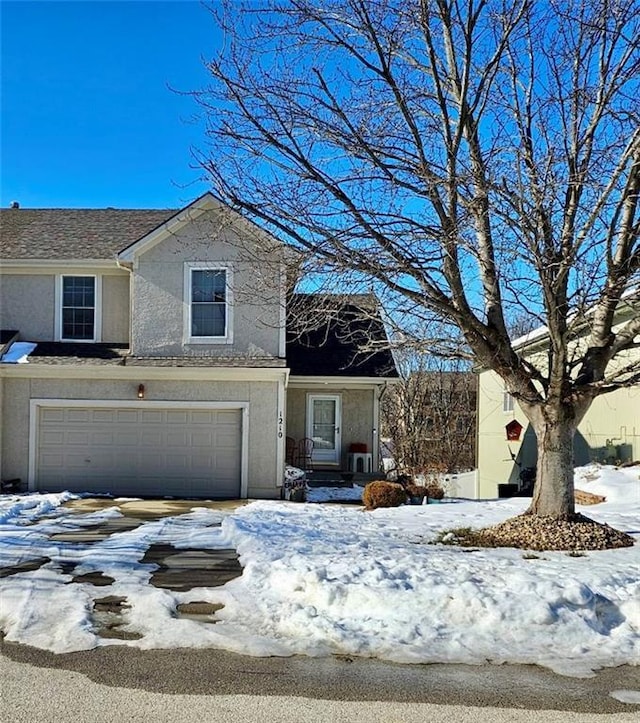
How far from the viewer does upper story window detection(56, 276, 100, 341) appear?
17.8m

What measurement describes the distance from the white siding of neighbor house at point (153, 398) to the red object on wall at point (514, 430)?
903cm

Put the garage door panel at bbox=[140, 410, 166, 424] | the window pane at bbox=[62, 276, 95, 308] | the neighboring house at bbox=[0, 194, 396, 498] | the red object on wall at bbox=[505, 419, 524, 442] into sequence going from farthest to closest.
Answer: the red object on wall at bbox=[505, 419, 524, 442] < the window pane at bbox=[62, 276, 95, 308] < the garage door panel at bbox=[140, 410, 166, 424] < the neighboring house at bbox=[0, 194, 396, 498]

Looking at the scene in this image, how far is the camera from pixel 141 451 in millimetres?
16609

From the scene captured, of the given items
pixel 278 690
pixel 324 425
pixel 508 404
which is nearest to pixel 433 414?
pixel 508 404

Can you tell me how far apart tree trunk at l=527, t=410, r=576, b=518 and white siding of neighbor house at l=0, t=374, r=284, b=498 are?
25.4ft

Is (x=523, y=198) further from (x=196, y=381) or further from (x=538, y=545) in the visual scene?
(x=196, y=381)

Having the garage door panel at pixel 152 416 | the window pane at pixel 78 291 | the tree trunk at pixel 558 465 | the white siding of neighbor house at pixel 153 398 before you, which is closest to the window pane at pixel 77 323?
the window pane at pixel 78 291

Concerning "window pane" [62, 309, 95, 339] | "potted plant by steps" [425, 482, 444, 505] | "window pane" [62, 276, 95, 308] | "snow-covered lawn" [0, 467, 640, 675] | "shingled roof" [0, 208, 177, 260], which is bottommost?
"potted plant by steps" [425, 482, 444, 505]

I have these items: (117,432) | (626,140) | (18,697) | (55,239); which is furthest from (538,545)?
(55,239)

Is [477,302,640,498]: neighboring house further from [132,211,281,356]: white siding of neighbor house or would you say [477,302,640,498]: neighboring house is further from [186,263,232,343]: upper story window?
[186,263,232,343]: upper story window

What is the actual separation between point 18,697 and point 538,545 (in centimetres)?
642

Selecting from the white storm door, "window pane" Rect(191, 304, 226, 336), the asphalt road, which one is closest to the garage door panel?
"window pane" Rect(191, 304, 226, 336)

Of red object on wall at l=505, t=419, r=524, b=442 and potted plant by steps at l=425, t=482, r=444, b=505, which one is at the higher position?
red object on wall at l=505, t=419, r=524, b=442

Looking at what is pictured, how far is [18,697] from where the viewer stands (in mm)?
4934
